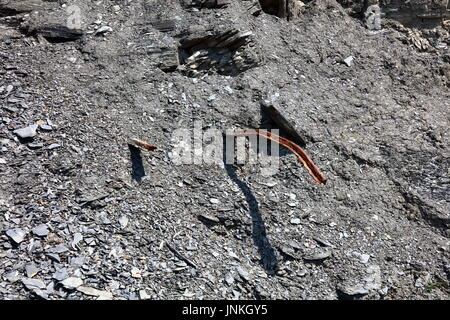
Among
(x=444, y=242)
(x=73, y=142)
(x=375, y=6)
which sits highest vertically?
(x=375, y=6)

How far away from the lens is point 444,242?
17.1ft

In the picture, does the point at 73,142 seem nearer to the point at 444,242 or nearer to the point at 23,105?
the point at 23,105

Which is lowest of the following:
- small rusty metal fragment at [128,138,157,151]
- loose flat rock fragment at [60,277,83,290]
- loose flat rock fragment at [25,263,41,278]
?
loose flat rock fragment at [60,277,83,290]

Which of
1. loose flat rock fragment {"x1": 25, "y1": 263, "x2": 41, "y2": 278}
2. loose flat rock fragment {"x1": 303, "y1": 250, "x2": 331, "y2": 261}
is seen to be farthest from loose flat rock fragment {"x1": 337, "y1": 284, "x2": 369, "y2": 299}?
loose flat rock fragment {"x1": 25, "y1": 263, "x2": 41, "y2": 278}

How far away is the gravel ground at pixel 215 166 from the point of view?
4488 millimetres

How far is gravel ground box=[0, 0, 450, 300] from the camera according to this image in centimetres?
449

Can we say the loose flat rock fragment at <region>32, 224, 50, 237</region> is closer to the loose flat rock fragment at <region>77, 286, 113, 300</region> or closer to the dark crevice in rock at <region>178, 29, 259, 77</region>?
the loose flat rock fragment at <region>77, 286, 113, 300</region>

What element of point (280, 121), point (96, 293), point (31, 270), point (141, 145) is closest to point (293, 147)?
point (280, 121)

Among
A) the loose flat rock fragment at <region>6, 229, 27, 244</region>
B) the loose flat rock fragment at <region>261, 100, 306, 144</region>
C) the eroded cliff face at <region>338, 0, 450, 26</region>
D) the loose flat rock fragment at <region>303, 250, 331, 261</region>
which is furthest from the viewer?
the eroded cliff face at <region>338, 0, 450, 26</region>

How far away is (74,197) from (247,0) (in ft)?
11.7

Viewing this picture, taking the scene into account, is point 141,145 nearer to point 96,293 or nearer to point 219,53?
point 96,293

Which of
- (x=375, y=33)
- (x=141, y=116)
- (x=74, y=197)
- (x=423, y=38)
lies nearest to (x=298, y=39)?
(x=375, y=33)

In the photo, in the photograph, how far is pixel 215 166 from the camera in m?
5.39

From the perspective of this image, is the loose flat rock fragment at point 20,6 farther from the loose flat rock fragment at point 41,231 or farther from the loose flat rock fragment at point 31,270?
the loose flat rock fragment at point 31,270
